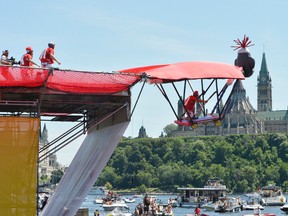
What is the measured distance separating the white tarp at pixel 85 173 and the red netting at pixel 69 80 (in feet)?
3.77

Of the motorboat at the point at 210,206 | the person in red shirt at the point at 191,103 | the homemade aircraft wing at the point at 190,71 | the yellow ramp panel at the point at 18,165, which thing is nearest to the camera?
the yellow ramp panel at the point at 18,165

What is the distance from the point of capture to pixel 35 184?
766 inches

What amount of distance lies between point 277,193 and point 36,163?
127 meters

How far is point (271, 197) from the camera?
140500 millimetres

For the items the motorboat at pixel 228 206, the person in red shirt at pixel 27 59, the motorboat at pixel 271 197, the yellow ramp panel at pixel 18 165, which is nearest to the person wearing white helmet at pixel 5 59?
the person in red shirt at pixel 27 59

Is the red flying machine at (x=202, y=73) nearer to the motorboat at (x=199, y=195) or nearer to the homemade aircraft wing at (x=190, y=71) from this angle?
the homemade aircraft wing at (x=190, y=71)

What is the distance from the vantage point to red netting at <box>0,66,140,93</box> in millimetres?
20078

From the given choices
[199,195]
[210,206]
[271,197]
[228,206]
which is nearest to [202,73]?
[228,206]

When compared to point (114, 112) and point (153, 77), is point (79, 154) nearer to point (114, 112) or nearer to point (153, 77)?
point (114, 112)

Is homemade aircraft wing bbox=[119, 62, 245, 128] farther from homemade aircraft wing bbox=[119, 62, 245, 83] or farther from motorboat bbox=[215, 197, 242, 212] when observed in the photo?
motorboat bbox=[215, 197, 242, 212]

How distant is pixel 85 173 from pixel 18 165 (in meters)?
2.76

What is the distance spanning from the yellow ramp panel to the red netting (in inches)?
40.5

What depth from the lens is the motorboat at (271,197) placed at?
139000 millimetres

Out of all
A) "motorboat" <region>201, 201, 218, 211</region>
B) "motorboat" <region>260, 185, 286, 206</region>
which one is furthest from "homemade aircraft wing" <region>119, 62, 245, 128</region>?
"motorboat" <region>260, 185, 286, 206</region>
